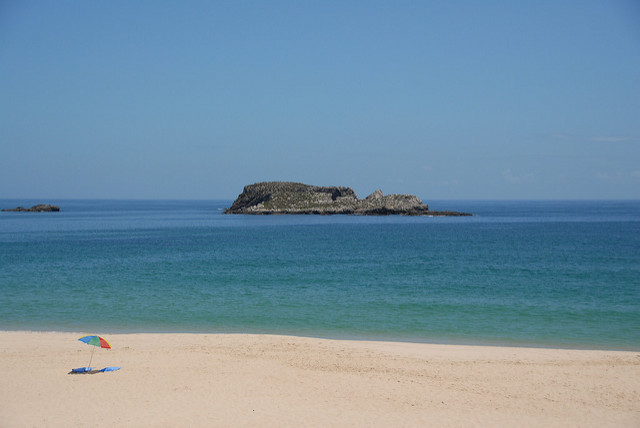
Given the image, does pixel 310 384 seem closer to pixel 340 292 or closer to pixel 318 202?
pixel 340 292

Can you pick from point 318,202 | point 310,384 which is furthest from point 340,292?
point 318,202

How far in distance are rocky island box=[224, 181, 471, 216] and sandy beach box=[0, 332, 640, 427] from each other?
13707cm

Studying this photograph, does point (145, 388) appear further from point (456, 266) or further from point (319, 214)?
point (319, 214)

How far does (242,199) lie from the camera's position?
577 ft

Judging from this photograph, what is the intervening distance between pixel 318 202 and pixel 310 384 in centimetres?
15029

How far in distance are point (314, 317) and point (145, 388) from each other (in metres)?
12.8

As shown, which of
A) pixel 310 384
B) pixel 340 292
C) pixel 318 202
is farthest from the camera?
pixel 318 202

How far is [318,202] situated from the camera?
166 m

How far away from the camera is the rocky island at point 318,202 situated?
157625 millimetres

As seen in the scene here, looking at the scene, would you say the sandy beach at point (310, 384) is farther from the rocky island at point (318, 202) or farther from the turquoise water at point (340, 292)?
the rocky island at point (318, 202)

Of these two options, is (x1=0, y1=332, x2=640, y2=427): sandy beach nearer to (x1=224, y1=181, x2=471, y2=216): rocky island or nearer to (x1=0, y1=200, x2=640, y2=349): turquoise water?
(x1=0, y1=200, x2=640, y2=349): turquoise water

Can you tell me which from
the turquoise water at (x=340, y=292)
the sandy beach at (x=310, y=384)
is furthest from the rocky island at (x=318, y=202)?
the sandy beach at (x=310, y=384)

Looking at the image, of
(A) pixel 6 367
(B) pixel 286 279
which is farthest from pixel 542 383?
(B) pixel 286 279

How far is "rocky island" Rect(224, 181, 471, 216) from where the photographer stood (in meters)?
158
